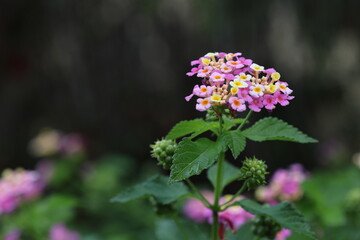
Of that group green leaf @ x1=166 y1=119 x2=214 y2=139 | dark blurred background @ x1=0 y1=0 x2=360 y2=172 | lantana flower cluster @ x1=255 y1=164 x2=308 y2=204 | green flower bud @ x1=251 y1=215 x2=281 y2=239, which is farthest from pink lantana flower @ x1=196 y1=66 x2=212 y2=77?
dark blurred background @ x1=0 y1=0 x2=360 y2=172

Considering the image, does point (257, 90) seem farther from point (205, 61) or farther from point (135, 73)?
point (135, 73)

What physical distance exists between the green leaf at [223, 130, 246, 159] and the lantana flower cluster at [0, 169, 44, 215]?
104 cm

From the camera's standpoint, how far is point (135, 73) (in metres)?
4.09

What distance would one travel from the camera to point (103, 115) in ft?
13.8

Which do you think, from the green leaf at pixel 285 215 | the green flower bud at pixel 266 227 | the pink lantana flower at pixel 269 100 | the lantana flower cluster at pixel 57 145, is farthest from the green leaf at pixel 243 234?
the lantana flower cluster at pixel 57 145

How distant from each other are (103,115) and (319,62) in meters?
1.93

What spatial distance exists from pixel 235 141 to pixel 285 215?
220 mm

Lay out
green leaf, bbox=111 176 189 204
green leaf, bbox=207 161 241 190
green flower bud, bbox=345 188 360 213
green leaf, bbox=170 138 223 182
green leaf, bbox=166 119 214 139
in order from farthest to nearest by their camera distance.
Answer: green flower bud, bbox=345 188 360 213, green leaf, bbox=207 161 241 190, green leaf, bbox=111 176 189 204, green leaf, bbox=166 119 214 139, green leaf, bbox=170 138 223 182

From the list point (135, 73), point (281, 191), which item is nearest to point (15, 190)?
point (281, 191)

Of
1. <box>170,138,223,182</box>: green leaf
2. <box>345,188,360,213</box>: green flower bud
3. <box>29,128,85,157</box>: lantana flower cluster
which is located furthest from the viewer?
<box>29,128,85,157</box>: lantana flower cluster

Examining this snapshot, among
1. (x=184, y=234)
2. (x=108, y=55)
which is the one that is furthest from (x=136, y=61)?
(x=184, y=234)

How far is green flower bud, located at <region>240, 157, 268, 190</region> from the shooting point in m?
0.96

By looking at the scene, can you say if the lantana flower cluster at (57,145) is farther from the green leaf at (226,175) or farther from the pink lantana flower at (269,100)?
the pink lantana flower at (269,100)

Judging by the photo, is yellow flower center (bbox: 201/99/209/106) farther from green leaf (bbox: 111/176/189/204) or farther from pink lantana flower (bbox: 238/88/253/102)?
green leaf (bbox: 111/176/189/204)
